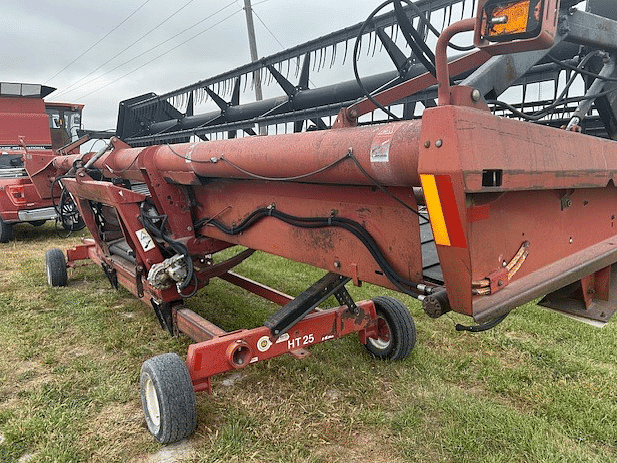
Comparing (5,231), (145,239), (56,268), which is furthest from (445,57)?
(5,231)

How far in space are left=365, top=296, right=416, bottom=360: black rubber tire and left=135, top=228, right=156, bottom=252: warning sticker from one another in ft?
5.20

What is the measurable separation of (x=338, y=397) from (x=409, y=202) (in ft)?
5.07

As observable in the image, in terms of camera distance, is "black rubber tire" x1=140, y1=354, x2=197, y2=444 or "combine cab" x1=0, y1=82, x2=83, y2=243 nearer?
"black rubber tire" x1=140, y1=354, x2=197, y2=444

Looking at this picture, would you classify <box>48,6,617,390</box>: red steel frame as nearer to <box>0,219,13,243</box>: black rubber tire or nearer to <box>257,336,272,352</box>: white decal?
<box>257,336,272,352</box>: white decal

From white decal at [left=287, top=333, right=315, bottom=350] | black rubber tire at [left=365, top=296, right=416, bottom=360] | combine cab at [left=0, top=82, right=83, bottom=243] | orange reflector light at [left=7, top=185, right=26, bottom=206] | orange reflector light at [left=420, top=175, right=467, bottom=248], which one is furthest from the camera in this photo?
combine cab at [left=0, top=82, right=83, bottom=243]

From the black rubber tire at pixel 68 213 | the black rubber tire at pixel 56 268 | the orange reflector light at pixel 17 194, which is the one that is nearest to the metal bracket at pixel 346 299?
the black rubber tire at pixel 56 268

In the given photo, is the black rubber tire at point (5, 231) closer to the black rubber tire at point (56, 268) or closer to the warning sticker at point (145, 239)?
the black rubber tire at point (56, 268)

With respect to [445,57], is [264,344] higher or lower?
lower

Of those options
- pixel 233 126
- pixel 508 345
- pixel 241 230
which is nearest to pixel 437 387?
pixel 508 345

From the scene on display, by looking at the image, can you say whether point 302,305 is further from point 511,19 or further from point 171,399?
point 511,19

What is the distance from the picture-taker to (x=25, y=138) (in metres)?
9.52

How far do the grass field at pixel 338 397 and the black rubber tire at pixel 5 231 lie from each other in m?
4.22

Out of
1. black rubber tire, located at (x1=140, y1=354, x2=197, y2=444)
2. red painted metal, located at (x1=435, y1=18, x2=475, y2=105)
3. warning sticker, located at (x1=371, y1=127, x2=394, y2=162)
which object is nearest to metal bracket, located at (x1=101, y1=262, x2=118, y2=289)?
black rubber tire, located at (x1=140, y1=354, x2=197, y2=444)

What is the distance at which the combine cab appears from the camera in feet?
24.1
